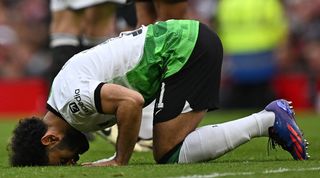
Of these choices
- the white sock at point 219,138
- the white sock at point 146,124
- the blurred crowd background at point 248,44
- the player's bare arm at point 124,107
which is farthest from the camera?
the blurred crowd background at point 248,44

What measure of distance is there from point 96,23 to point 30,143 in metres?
3.19

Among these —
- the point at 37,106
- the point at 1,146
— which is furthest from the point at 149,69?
the point at 37,106

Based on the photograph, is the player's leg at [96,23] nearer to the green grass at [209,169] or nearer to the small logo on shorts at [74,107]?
the green grass at [209,169]

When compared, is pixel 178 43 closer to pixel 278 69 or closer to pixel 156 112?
pixel 156 112

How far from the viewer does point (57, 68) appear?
9703 millimetres

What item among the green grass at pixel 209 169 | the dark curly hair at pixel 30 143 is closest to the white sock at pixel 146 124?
the green grass at pixel 209 169

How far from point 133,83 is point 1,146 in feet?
7.80

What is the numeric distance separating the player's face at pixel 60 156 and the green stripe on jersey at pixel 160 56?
649 millimetres

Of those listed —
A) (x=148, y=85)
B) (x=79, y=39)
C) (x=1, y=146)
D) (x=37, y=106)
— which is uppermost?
(x=148, y=85)

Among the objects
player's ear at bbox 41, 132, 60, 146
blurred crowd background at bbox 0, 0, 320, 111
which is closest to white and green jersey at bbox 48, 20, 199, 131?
player's ear at bbox 41, 132, 60, 146

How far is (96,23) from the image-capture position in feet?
33.1

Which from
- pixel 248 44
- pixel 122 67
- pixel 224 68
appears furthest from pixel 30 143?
pixel 224 68

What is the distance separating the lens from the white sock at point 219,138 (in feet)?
24.1

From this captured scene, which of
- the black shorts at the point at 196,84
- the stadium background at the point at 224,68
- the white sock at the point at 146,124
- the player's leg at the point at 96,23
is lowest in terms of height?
the stadium background at the point at 224,68
